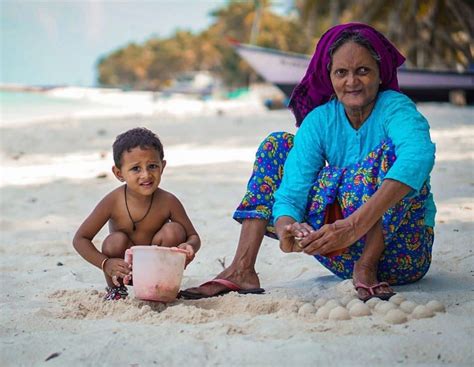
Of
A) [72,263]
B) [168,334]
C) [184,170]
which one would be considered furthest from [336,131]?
[184,170]

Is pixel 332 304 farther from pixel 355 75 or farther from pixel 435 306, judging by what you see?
pixel 355 75

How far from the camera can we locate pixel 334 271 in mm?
2885

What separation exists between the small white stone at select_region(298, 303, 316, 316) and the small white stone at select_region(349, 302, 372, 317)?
0.14 metres

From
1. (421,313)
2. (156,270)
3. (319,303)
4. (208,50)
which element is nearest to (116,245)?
(156,270)

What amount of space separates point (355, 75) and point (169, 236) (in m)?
0.96

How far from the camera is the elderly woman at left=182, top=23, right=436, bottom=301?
239 centimetres

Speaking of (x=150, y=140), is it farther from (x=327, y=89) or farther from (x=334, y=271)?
(x=334, y=271)

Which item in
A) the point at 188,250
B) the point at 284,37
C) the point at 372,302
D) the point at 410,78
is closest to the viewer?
the point at 372,302

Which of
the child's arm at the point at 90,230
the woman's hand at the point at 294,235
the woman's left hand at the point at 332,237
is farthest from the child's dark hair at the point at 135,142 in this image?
the woman's left hand at the point at 332,237

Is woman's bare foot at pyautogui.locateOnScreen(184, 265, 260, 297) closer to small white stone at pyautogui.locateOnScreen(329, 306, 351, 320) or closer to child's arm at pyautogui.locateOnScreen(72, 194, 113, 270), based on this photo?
child's arm at pyautogui.locateOnScreen(72, 194, 113, 270)

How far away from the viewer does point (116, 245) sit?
2721mm

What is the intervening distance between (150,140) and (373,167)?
0.87 metres

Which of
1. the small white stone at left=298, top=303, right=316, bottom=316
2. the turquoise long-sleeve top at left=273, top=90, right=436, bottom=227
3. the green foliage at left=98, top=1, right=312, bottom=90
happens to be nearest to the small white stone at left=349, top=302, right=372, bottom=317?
the small white stone at left=298, top=303, right=316, bottom=316

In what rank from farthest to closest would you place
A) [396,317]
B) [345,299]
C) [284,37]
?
[284,37] → [345,299] → [396,317]
